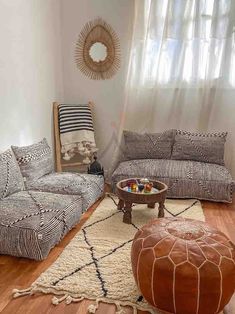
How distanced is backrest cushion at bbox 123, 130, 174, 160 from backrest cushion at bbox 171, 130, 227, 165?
122 millimetres

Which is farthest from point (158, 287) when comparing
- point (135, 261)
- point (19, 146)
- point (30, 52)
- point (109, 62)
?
point (109, 62)

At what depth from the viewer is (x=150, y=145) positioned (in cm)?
384

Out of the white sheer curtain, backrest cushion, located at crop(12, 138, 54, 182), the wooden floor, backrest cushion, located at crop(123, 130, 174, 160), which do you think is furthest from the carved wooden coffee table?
the white sheer curtain

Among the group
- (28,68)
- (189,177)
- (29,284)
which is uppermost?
(28,68)

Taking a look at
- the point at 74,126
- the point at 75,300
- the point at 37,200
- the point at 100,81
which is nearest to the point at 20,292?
the point at 75,300

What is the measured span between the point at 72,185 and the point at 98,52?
200 centimetres

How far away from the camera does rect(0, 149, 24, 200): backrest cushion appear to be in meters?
2.60

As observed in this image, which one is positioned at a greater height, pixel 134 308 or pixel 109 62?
pixel 109 62

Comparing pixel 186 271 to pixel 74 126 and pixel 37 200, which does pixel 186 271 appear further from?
pixel 74 126

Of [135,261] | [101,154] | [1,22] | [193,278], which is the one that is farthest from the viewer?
[101,154]

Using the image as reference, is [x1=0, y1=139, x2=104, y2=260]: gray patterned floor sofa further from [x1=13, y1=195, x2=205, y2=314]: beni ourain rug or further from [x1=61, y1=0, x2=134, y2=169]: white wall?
[x1=61, y1=0, x2=134, y2=169]: white wall

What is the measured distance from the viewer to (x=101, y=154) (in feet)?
14.3

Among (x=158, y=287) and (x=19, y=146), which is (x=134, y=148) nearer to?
(x=19, y=146)

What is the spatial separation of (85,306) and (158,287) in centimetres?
48
